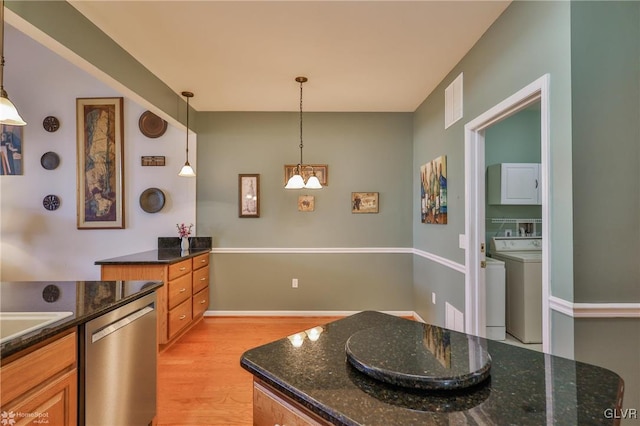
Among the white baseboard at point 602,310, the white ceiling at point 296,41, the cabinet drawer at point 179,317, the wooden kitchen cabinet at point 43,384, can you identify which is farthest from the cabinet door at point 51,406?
the white baseboard at point 602,310

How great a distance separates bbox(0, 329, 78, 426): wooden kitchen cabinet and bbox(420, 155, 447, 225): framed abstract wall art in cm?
284

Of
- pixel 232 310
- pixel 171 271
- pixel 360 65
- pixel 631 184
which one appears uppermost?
pixel 360 65

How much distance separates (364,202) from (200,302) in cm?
237

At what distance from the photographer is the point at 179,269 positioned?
2.99 metres

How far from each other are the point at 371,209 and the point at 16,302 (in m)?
3.27

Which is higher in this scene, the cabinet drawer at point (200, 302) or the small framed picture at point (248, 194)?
the small framed picture at point (248, 194)

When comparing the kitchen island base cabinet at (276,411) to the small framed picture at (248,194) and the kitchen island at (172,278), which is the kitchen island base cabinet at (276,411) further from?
the small framed picture at (248,194)

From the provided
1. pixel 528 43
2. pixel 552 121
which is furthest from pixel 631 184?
pixel 528 43

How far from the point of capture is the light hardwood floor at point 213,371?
6.60ft

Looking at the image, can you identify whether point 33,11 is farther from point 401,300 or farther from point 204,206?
point 401,300

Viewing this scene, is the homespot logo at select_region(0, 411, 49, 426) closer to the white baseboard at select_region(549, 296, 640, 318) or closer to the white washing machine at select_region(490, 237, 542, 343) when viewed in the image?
the white baseboard at select_region(549, 296, 640, 318)

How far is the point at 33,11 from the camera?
1.59 m

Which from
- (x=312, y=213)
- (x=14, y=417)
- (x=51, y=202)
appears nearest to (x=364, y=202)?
(x=312, y=213)

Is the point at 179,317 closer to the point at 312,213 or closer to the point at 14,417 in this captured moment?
the point at 312,213
